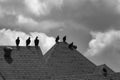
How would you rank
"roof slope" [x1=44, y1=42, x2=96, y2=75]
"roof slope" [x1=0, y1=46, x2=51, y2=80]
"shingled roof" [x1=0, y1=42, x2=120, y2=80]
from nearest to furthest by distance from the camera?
"roof slope" [x1=0, y1=46, x2=51, y2=80] → "shingled roof" [x1=0, y1=42, x2=120, y2=80] → "roof slope" [x1=44, y1=42, x2=96, y2=75]

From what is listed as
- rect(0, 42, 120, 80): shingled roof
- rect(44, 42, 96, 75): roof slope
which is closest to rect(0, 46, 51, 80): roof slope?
rect(0, 42, 120, 80): shingled roof

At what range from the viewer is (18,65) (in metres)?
50.9

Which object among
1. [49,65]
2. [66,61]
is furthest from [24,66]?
[66,61]

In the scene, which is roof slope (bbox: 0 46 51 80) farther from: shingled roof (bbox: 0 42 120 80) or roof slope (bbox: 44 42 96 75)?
roof slope (bbox: 44 42 96 75)

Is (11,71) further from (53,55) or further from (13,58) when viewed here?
(53,55)

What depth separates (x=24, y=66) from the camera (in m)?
51.1

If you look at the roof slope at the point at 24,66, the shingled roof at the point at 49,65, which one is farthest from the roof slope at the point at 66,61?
the roof slope at the point at 24,66

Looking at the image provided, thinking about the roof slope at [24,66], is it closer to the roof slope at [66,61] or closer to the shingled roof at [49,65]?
the shingled roof at [49,65]

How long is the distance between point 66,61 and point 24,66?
870cm

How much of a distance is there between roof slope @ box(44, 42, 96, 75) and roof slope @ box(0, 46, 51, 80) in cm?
317

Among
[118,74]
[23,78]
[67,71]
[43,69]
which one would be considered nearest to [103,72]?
[118,74]

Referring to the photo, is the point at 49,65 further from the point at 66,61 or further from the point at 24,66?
the point at 24,66

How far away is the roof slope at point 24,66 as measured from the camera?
49.3 m

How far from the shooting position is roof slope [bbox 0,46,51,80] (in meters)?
49.3
